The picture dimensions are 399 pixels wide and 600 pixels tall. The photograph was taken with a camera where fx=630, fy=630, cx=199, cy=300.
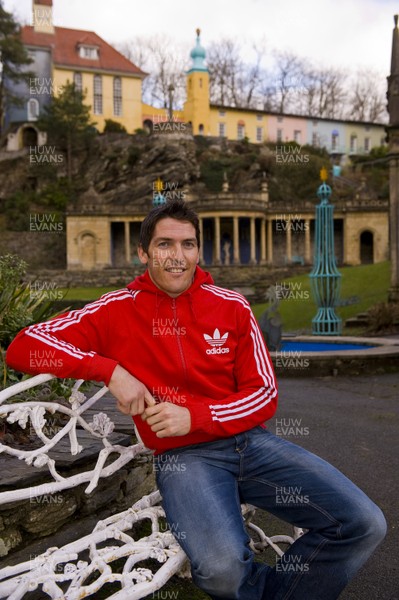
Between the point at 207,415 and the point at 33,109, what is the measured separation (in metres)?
68.8

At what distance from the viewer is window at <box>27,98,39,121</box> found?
6575 centimetres

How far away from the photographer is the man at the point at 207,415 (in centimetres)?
271

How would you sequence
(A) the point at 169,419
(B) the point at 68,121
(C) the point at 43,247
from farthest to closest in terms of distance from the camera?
1. (B) the point at 68,121
2. (C) the point at 43,247
3. (A) the point at 169,419

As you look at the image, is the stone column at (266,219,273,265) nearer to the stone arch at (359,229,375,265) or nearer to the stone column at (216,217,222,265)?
the stone column at (216,217,222,265)

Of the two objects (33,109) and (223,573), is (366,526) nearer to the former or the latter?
(223,573)

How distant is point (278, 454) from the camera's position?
118 inches

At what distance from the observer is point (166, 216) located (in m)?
3.24

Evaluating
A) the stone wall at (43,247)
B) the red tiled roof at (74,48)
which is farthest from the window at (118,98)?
the stone wall at (43,247)

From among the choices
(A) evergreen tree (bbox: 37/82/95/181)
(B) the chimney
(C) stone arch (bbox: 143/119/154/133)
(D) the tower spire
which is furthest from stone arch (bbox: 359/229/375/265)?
(D) the tower spire

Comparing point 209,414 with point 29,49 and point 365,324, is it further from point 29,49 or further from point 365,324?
point 29,49

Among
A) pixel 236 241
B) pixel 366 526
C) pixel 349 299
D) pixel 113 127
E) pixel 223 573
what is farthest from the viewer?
pixel 113 127

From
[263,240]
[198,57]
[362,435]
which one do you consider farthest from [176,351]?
[198,57]

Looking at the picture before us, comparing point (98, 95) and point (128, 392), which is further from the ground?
point (98, 95)

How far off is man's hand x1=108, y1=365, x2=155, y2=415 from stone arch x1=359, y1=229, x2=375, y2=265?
53.6 meters
